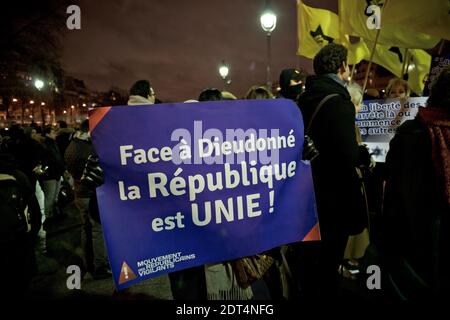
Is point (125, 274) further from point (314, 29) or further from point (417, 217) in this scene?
point (314, 29)

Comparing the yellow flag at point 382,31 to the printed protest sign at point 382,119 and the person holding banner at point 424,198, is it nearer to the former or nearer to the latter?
the printed protest sign at point 382,119

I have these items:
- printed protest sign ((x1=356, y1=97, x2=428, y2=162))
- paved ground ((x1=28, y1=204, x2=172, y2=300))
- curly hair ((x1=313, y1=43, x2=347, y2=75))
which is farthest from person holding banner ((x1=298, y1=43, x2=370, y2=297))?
printed protest sign ((x1=356, y1=97, x2=428, y2=162))

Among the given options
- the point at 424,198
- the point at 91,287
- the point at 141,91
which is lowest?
the point at 91,287

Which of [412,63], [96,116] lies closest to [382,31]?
[412,63]

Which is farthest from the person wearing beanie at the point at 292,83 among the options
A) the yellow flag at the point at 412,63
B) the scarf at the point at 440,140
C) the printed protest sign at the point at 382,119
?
the yellow flag at the point at 412,63

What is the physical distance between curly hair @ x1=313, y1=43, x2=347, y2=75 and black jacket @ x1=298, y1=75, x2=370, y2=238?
0.09m

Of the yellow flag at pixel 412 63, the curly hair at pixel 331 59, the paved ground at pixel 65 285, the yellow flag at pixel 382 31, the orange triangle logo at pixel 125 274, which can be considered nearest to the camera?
the orange triangle logo at pixel 125 274

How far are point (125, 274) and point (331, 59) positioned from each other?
2294 mm

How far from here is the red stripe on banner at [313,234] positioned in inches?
104

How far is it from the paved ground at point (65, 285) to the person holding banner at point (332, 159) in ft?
6.39

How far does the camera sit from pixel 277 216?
254cm

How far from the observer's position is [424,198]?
6.72 ft
